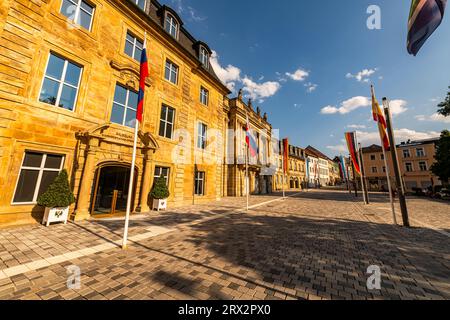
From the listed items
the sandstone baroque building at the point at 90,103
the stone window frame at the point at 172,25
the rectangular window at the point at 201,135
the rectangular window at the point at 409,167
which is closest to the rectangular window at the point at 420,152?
the rectangular window at the point at 409,167

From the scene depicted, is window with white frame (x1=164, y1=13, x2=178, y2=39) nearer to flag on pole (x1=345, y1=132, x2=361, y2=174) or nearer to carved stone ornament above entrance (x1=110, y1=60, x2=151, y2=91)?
carved stone ornament above entrance (x1=110, y1=60, x2=151, y2=91)

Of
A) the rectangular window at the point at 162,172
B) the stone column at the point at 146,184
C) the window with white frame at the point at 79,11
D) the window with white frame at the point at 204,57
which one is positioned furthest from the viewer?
the window with white frame at the point at 204,57

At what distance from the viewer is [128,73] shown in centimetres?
1016

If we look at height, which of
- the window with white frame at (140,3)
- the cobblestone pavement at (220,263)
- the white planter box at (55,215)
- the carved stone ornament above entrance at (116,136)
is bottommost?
the cobblestone pavement at (220,263)

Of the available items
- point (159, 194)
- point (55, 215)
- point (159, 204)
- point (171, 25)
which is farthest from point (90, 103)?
point (171, 25)

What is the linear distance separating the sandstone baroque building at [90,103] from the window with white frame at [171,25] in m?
0.07

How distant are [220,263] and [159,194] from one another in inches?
300

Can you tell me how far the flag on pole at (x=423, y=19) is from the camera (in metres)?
4.46

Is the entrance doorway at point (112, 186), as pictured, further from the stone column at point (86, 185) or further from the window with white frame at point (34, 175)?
the window with white frame at point (34, 175)

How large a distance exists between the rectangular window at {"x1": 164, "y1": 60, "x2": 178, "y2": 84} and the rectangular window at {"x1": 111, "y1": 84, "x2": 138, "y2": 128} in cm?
358

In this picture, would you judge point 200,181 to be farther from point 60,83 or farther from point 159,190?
point 60,83

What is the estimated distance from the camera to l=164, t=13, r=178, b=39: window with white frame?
1300 centimetres

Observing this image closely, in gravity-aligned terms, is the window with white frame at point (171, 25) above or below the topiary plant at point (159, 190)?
above

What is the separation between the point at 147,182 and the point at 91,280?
24.8 feet
